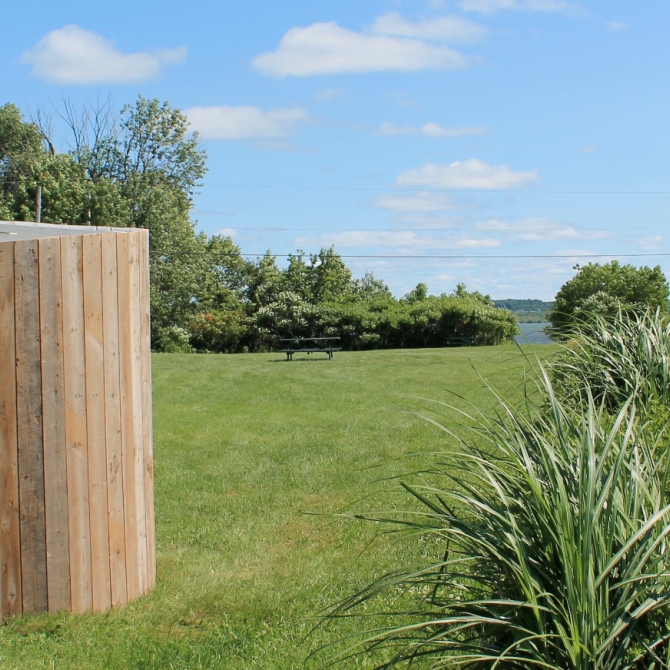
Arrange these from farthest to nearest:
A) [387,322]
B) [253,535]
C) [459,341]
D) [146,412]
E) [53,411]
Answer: [387,322], [459,341], [253,535], [146,412], [53,411]

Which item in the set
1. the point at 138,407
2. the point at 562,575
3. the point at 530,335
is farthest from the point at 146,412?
the point at 562,575

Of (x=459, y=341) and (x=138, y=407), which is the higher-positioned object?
(x=138, y=407)

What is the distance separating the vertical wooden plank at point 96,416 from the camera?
4.23 meters

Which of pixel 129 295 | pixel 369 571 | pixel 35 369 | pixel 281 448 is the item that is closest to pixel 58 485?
pixel 35 369

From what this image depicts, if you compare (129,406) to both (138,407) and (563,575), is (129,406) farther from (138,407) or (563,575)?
(563,575)

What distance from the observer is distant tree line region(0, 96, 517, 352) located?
33094mm

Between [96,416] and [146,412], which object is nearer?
[96,416]

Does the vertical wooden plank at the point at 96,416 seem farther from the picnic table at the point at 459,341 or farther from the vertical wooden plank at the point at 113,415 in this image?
the picnic table at the point at 459,341

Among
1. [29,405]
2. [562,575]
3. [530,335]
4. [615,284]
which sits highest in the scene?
[615,284]

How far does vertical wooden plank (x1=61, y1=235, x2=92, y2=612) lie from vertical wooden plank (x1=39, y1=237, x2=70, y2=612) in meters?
0.03

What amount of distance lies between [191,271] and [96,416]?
3535 centimetres

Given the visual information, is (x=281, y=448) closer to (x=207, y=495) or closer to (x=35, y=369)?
(x=207, y=495)

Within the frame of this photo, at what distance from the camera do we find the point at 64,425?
163 inches

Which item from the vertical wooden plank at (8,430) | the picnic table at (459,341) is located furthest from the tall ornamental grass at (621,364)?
the picnic table at (459,341)
